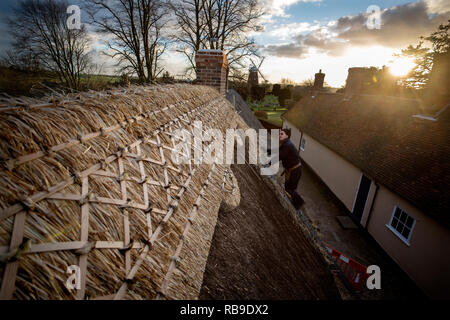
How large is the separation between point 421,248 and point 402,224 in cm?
103

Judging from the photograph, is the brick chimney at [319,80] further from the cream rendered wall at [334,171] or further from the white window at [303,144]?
the cream rendered wall at [334,171]

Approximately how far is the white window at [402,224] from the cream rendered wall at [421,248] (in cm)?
14

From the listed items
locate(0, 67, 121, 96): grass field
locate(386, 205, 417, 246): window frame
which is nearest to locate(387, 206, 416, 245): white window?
locate(386, 205, 417, 246): window frame

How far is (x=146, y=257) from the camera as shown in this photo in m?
1.42

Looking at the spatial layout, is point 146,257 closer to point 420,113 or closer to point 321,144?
point 420,113

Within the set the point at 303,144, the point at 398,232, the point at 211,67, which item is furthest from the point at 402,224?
the point at 303,144

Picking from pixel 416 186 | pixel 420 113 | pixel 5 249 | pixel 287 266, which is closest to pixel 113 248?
pixel 5 249

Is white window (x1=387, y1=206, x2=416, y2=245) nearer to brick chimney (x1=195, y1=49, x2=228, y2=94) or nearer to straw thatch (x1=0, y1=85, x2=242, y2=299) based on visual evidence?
brick chimney (x1=195, y1=49, x2=228, y2=94)

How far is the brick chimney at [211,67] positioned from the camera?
23.2 ft

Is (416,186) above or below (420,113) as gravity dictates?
below

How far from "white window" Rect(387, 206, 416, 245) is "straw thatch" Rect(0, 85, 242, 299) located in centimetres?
881

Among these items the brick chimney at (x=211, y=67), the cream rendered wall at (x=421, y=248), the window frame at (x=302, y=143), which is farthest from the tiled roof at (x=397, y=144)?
the brick chimney at (x=211, y=67)

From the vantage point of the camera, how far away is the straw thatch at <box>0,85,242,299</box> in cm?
97
